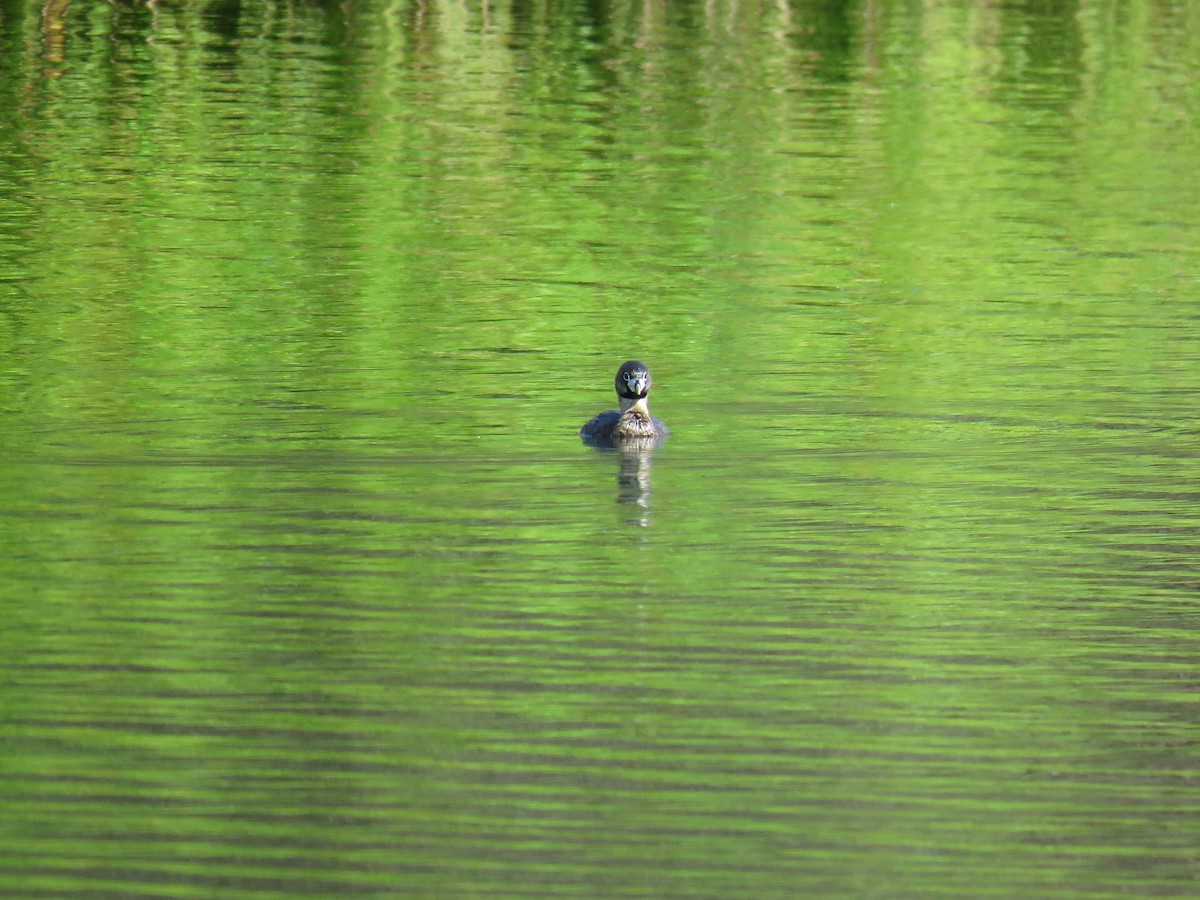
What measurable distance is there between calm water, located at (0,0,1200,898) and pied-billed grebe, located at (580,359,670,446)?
0.68 feet

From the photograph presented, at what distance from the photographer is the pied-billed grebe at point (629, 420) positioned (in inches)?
627

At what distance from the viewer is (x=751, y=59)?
40.9 metres

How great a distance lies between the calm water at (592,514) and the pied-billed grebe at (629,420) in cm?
21

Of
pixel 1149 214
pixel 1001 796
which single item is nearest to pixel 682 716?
pixel 1001 796

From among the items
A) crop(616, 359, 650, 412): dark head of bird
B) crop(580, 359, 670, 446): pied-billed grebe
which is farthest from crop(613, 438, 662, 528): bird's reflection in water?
crop(616, 359, 650, 412): dark head of bird

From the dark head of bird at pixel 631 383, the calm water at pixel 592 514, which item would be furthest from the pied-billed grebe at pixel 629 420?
the calm water at pixel 592 514

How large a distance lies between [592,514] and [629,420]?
1.97m

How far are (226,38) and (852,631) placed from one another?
33.0 metres

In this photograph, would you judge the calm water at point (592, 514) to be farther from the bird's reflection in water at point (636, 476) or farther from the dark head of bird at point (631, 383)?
the dark head of bird at point (631, 383)

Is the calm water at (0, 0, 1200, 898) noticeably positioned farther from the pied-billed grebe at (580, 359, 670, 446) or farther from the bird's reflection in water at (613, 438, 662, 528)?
the pied-billed grebe at (580, 359, 670, 446)

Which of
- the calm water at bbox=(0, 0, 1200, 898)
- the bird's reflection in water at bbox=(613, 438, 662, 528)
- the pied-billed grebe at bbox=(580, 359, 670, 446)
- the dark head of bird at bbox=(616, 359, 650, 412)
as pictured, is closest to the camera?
the calm water at bbox=(0, 0, 1200, 898)

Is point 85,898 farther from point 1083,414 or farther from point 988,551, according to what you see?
point 1083,414

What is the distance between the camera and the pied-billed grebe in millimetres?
15922

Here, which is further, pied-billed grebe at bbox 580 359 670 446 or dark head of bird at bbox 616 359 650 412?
dark head of bird at bbox 616 359 650 412
